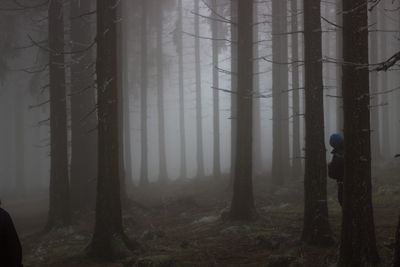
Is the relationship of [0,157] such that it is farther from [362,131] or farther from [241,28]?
[362,131]

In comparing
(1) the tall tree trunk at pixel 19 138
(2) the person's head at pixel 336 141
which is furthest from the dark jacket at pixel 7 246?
(1) the tall tree trunk at pixel 19 138

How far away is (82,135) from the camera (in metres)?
16.8

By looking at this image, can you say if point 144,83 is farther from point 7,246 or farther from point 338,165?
point 7,246

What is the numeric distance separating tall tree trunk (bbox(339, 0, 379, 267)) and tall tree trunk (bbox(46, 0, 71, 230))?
943 centimetres

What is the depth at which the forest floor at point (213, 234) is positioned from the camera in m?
9.09

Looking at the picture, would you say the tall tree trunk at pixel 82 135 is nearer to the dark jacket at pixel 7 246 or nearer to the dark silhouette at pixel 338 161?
the dark silhouette at pixel 338 161

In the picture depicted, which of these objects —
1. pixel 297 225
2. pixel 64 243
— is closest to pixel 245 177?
pixel 297 225

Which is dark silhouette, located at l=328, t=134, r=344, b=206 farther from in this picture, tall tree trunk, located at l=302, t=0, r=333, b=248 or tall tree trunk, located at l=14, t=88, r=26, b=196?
tall tree trunk, located at l=14, t=88, r=26, b=196

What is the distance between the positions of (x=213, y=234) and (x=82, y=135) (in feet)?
22.5

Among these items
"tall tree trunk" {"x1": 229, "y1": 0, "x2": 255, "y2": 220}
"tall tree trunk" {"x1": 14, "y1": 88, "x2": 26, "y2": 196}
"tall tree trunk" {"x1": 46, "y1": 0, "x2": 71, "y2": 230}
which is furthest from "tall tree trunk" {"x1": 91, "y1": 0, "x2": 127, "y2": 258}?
"tall tree trunk" {"x1": 14, "y1": 88, "x2": 26, "y2": 196}

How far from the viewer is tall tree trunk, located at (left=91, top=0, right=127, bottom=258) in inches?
408

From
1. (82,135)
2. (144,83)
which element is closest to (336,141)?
(82,135)

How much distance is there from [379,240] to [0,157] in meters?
35.7

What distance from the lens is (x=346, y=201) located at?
24.0 ft
